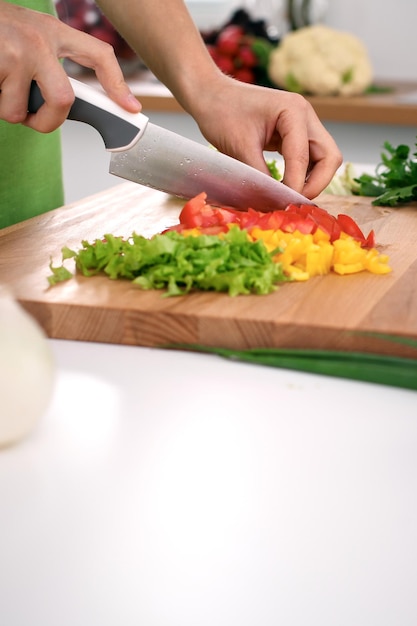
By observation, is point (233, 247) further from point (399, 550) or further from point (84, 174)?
point (84, 174)

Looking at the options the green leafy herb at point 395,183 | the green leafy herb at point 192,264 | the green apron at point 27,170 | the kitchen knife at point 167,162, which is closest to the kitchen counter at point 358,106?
the green leafy herb at point 395,183

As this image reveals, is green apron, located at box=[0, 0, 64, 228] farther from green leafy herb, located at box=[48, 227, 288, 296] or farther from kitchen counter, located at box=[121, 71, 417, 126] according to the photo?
kitchen counter, located at box=[121, 71, 417, 126]

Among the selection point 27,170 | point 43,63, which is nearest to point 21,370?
point 43,63

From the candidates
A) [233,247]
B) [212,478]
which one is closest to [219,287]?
[233,247]

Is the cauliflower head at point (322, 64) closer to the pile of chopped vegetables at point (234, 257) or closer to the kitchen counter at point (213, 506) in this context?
the pile of chopped vegetables at point (234, 257)

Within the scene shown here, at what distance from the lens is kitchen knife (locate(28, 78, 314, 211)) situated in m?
1.16

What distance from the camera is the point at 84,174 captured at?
3.13 m

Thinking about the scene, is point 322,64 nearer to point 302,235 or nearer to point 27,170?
point 27,170

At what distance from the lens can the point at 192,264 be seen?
1.01 metres

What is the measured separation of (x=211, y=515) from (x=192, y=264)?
407 millimetres

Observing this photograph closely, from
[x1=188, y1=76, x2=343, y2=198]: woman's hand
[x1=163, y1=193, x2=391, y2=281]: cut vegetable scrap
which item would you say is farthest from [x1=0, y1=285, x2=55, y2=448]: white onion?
[x1=188, y1=76, x2=343, y2=198]: woman's hand

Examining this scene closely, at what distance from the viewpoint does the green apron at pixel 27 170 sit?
1.59 meters

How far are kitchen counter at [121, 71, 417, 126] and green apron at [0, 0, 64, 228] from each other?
1.34m

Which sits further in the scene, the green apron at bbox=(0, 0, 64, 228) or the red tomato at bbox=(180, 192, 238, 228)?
the green apron at bbox=(0, 0, 64, 228)
